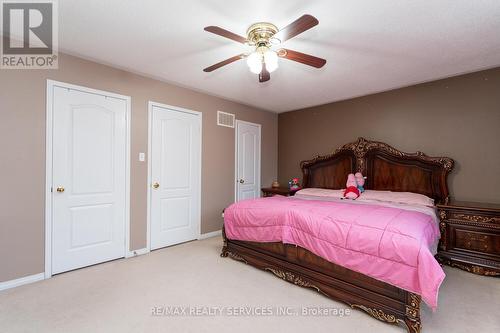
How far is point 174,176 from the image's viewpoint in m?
3.77

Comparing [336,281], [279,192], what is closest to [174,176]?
[279,192]

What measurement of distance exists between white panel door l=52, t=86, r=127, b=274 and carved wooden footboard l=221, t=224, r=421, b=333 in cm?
174

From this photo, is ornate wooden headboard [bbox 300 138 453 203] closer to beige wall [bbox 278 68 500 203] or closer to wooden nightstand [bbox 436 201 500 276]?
beige wall [bbox 278 68 500 203]

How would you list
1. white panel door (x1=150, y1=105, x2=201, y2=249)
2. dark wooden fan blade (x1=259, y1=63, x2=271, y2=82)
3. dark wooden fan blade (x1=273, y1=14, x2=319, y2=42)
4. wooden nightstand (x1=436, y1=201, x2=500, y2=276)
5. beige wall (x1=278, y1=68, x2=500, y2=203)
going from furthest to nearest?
white panel door (x1=150, y1=105, x2=201, y2=249)
beige wall (x1=278, y1=68, x2=500, y2=203)
wooden nightstand (x1=436, y1=201, x2=500, y2=276)
dark wooden fan blade (x1=259, y1=63, x2=271, y2=82)
dark wooden fan blade (x1=273, y1=14, x2=319, y2=42)

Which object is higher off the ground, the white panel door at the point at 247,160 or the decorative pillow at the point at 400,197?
the white panel door at the point at 247,160

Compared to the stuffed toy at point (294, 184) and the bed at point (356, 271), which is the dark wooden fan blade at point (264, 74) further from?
the stuffed toy at point (294, 184)

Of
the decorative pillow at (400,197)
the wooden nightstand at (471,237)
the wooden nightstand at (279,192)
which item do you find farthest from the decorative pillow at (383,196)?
the wooden nightstand at (279,192)

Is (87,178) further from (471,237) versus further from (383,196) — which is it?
(471,237)

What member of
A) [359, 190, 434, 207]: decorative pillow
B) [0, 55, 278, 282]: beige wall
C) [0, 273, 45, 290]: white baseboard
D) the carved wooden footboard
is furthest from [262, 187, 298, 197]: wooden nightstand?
[0, 273, 45, 290]: white baseboard

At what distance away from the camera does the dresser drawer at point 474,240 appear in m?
2.73

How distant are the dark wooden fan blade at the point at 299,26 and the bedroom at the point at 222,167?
0.6 inches

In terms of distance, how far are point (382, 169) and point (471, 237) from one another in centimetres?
142

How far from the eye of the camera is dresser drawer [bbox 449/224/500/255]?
2734mm

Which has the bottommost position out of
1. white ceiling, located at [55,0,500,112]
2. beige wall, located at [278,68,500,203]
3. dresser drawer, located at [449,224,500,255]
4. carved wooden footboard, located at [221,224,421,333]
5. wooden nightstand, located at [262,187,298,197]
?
carved wooden footboard, located at [221,224,421,333]
